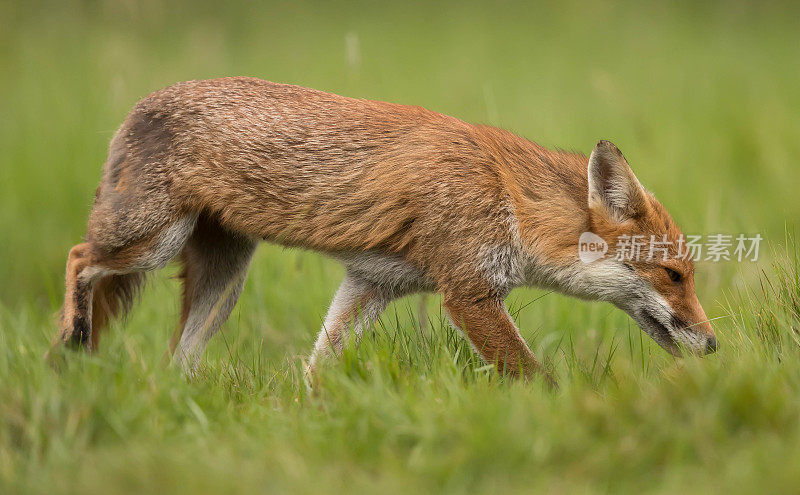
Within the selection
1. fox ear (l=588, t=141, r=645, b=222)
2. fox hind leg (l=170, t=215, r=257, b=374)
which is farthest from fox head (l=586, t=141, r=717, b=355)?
fox hind leg (l=170, t=215, r=257, b=374)

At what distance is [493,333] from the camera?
451 cm

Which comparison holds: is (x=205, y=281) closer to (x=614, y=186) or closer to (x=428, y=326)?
(x=428, y=326)

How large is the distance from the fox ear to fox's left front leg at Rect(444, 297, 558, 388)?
0.86 metres

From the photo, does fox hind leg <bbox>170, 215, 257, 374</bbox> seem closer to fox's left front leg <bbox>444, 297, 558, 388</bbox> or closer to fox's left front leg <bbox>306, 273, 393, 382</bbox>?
fox's left front leg <bbox>306, 273, 393, 382</bbox>

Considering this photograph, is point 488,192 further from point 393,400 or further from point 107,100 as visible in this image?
point 107,100

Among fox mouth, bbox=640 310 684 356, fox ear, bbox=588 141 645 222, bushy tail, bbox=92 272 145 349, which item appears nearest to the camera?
fox ear, bbox=588 141 645 222

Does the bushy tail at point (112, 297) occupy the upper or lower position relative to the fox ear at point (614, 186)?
lower

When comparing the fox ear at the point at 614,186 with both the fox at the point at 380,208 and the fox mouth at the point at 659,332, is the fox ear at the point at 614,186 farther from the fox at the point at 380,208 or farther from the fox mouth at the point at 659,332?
the fox mouth at the point at 659,332

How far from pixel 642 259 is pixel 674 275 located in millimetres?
204

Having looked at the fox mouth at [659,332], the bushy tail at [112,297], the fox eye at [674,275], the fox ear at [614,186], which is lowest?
the bushy tail at [112,297]

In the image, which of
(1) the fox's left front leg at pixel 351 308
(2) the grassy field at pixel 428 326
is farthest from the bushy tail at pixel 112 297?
(1) the fox's left front leg at pixel 351 308

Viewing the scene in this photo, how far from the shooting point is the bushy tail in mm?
5234

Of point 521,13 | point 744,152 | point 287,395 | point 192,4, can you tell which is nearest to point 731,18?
point 521,13

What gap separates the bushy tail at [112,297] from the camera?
523 cm
